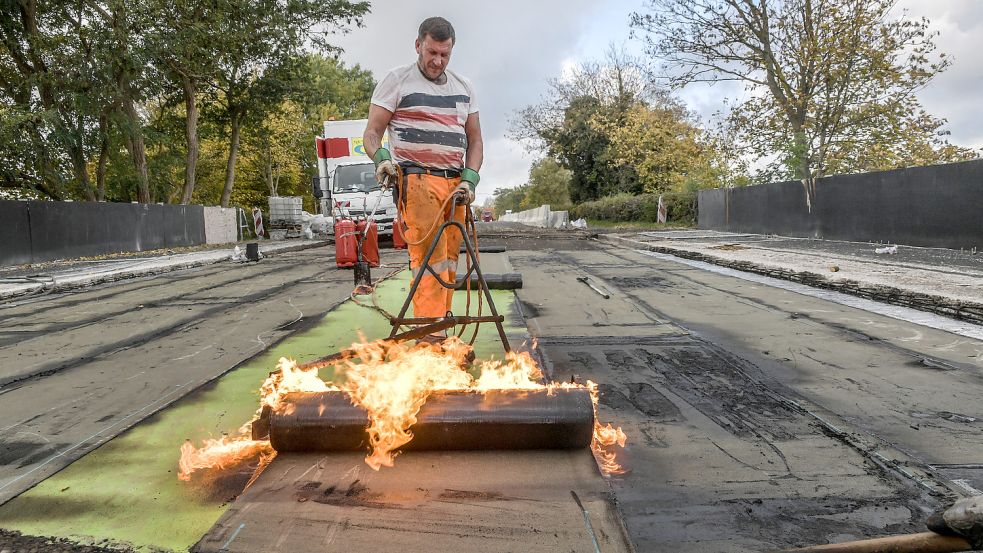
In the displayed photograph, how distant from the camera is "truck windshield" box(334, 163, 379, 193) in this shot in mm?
19266

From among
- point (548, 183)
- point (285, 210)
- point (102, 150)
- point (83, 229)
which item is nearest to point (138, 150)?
point (102, 150)

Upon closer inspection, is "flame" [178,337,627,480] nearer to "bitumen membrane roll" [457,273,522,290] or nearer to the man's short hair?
the man's short hair

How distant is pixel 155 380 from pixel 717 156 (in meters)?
21.2

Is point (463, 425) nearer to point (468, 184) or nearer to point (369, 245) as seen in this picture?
point (468, 184)

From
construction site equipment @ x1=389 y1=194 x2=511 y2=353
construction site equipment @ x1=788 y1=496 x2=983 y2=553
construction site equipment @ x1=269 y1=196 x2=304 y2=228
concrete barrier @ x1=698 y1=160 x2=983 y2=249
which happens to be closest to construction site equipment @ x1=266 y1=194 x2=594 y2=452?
construction site equipment @ x1=389 y1=194 x2=511 y2=353

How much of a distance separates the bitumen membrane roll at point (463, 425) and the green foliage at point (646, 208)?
27514 millimetres

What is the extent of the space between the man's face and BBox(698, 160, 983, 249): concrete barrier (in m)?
11.3

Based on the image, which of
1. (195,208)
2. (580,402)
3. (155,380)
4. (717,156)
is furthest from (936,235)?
(195,208)

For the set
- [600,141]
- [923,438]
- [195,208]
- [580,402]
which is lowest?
[923,438]

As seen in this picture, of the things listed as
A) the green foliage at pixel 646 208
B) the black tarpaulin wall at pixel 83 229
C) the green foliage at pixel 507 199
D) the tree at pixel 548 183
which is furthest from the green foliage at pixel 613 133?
the green foliage at pixel 507 199

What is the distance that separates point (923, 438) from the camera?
108 inches

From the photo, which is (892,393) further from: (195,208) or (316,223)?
(316,223)

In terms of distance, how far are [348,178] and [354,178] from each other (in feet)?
0.60

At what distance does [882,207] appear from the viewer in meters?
13.9
